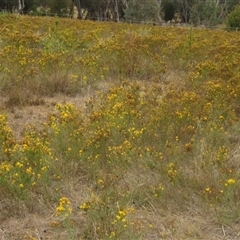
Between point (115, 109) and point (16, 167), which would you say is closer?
point (16, 167)

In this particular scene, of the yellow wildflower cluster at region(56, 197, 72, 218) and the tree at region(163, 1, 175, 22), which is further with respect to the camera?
the tree at region(163, 1, 175, 22)

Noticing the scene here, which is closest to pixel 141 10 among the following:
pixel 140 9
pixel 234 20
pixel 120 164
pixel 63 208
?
pixel 140 9

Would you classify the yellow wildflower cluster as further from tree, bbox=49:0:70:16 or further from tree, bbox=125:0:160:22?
tree, bbox=49:0:70:16

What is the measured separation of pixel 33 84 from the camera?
6.00m

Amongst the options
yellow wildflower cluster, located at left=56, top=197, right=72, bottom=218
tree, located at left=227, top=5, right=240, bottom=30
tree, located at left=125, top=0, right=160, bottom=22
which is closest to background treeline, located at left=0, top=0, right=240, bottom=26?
tree, located at left=125, top=0, right=160, bottom=22

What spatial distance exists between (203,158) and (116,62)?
12.7 feet

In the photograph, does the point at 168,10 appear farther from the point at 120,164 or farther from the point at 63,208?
the point at 63,208

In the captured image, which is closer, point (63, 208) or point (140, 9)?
point (63, 208)

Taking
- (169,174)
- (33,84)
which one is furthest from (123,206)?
(33,84)

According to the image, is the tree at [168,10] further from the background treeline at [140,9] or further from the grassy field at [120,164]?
the grassy field at [120,164]

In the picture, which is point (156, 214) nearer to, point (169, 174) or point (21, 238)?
point (169, 174)

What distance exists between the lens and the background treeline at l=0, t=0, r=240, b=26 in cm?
3250

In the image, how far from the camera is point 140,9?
3225 centimetres

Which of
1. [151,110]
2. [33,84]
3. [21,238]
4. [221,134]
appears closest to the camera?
[21,238]
